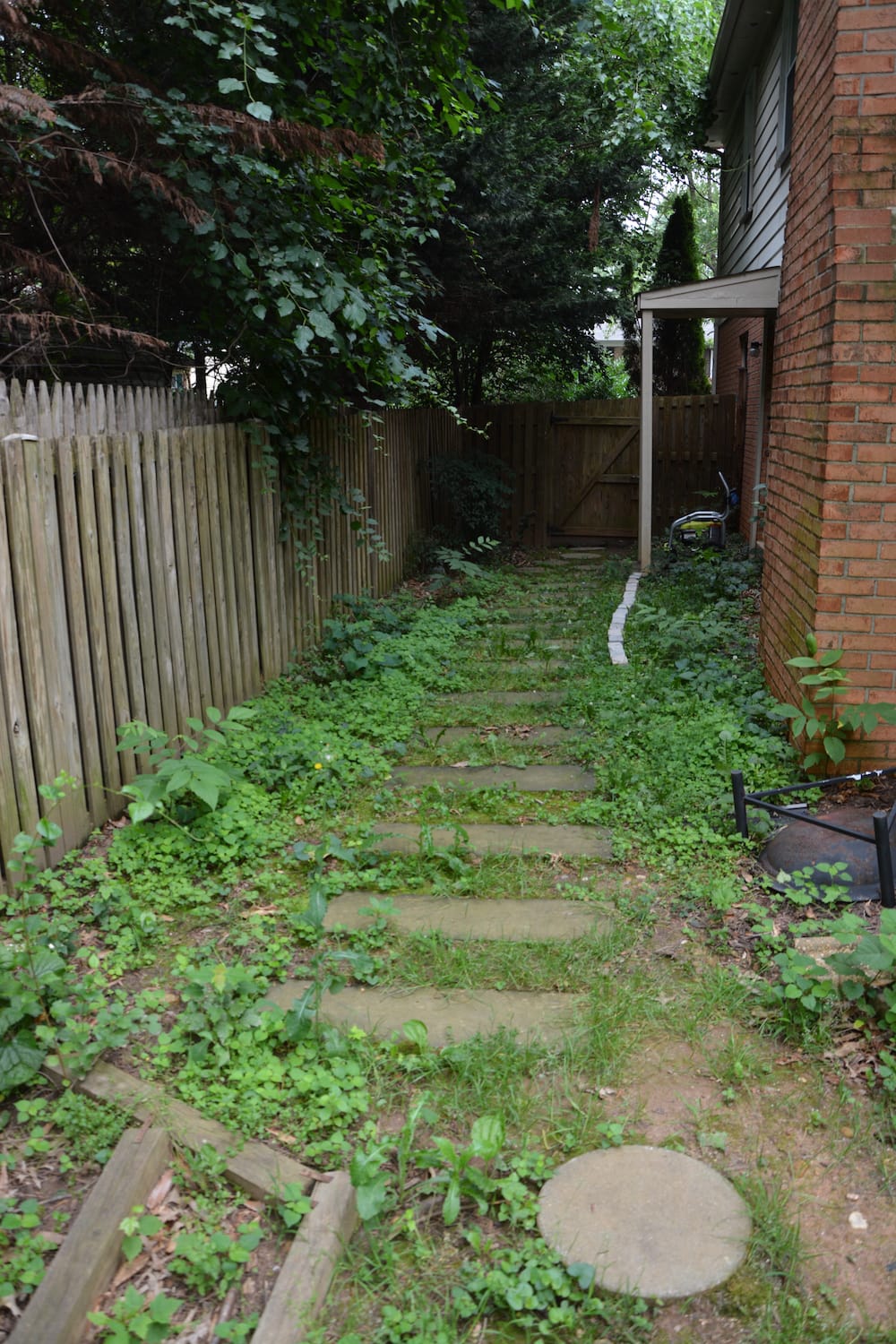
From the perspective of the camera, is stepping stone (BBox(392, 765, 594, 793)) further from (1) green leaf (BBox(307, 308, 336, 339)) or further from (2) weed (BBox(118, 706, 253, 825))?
(1) green leaf (BBox(307, 308, 336, 339))

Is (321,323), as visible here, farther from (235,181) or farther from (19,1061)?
(19,1061)

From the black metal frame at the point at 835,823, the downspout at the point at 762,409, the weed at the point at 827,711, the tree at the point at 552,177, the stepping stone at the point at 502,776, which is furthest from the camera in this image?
the tree at the point at 552,177

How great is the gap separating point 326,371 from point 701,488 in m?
9.46

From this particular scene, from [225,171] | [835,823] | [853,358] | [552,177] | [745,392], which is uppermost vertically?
[552,177]

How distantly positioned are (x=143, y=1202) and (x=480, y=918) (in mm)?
1716

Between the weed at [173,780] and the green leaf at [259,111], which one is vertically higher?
the green leaf at [259,111]

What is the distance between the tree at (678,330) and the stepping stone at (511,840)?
15.2m

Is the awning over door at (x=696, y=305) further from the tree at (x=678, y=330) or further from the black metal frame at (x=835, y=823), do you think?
the tree at (x=678, y=330)

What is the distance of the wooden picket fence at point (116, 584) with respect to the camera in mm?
4055

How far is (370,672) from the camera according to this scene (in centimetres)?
704

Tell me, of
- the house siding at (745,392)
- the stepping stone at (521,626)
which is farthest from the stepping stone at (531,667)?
the house siding at (745,392)

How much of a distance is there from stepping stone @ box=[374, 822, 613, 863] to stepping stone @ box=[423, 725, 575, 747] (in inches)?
46.9

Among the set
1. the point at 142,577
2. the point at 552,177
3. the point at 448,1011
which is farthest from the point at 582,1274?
the point at 552,177

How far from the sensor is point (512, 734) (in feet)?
20.3
